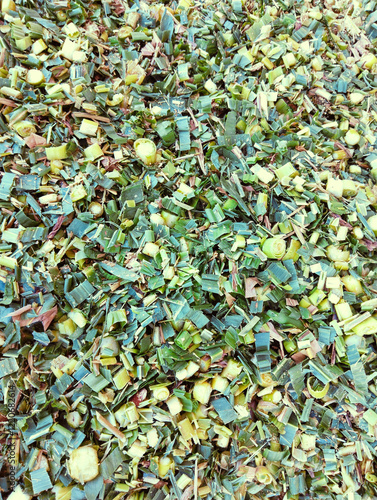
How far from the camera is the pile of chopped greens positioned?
0.98 metres

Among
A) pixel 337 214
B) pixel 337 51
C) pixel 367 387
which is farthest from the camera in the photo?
pixel 337 51

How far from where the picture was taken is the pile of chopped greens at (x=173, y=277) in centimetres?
98

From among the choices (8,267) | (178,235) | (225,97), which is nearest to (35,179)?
(8,267)

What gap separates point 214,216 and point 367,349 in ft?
2.01

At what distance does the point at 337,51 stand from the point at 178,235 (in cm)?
114

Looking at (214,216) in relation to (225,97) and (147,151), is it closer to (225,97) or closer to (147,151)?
(147,151)

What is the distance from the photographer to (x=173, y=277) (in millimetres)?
1027

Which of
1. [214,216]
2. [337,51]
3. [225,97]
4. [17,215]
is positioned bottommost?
[17,215]

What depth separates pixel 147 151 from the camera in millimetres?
1165

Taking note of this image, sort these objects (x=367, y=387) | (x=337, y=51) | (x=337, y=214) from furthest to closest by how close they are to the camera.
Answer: (x=337, y=51) < (x=337, y=214) < (x=367, y=387)

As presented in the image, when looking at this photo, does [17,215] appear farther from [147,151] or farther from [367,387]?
[367,387]

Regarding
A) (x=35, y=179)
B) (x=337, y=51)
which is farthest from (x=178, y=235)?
(x=337, y=51)

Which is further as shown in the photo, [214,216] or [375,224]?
[375,224]

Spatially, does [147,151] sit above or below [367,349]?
above
